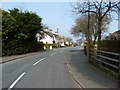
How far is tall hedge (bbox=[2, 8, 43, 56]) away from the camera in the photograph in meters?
44.0

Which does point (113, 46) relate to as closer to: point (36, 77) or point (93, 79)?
point (93, 79)

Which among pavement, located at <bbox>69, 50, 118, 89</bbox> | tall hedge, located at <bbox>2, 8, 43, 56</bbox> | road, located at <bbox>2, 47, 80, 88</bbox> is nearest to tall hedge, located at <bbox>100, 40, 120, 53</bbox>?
pavement, located at <bbox>69, 50, 118, 89</bbox>

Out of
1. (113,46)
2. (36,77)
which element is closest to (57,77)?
(36,77)

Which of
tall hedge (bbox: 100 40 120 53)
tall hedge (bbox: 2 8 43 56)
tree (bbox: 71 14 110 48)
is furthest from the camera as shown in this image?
tree (bbox: 71 14 110 48)

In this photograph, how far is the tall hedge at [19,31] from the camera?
44031mm

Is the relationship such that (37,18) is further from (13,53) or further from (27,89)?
(27,89)

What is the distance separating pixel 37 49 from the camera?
5806cm

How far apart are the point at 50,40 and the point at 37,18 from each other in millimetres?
70618

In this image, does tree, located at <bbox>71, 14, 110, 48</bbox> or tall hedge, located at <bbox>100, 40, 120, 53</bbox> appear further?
tree, located at <bbox>71, 14, 110, 48</bbox>

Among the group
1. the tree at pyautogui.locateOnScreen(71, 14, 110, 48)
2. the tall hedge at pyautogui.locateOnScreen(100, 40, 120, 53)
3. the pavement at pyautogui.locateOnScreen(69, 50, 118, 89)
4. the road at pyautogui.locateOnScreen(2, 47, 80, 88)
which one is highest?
the tree at pyautogui.locateOnScreen(71, 14, 110, 48)

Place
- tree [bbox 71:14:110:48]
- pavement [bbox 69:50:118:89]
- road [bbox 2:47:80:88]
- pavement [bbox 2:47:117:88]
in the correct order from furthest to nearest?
tree [bbox 71:14:110:48], road [bbox 2:47:80:88], pavement [bbox 2:47:117:88], pavement [bbox 69:50:118:89]

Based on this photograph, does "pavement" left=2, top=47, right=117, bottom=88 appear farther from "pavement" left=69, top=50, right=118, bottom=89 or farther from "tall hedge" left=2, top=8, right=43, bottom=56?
"tall hedge" left=2, top=8, right=43, bottom=56

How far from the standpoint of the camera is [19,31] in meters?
47.6

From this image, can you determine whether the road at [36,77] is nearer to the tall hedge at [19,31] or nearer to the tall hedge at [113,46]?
the tall hedge at [113,46]
